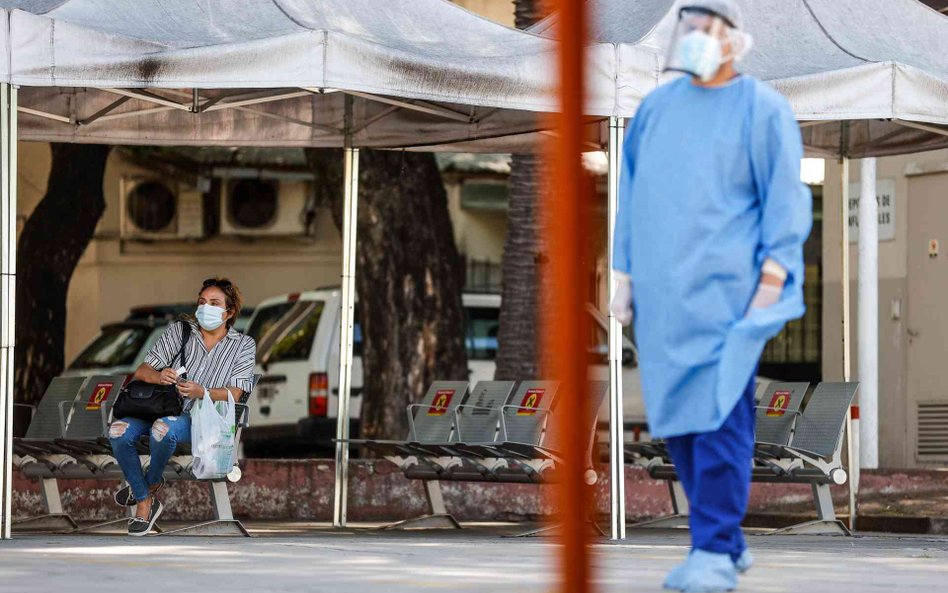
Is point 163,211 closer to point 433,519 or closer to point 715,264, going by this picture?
point 433,519

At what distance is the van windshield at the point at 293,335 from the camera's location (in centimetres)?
1862

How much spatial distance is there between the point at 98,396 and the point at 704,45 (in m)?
7.09

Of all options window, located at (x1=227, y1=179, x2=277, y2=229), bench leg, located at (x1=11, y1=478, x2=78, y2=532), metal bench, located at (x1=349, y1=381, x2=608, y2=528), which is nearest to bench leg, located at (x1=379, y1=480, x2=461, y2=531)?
metal bench, located at (x1=349, y1=381, x2=608, y2=528)

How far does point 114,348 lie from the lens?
70.1 feet

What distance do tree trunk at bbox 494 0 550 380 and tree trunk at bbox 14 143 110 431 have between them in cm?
431

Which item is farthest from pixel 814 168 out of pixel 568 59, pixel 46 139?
pixel 568 59

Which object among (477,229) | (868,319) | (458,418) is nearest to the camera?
(458,418)

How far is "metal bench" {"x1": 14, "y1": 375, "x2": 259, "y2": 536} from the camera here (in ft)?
37.2

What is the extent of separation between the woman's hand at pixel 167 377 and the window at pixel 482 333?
8468 mm

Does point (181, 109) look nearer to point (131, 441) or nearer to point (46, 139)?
point (46, 139)

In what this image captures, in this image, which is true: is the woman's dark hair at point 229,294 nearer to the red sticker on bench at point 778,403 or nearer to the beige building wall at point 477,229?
the red sticker on bench at point 778,403

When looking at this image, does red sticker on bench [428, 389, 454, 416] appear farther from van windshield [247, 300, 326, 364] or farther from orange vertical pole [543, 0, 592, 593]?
orange vertical pole [543, 0, 592, 593]


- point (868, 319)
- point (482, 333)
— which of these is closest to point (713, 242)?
point (868, 319)

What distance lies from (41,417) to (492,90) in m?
4.29
